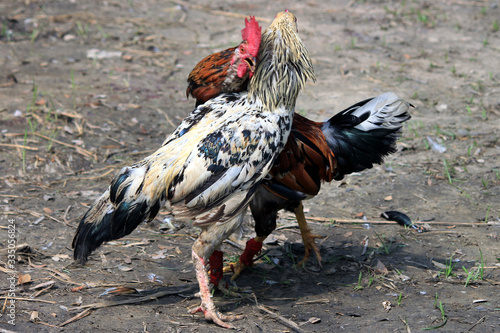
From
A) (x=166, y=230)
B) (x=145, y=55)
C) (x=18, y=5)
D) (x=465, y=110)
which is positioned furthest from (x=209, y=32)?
(x=166, y=230)

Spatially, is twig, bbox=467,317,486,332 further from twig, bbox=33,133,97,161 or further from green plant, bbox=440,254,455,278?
twig, bbox=33,133,97,161

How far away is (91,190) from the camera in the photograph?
5.24 metres

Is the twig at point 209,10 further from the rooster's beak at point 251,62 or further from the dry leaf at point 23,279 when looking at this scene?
the dry leaf at point 23,279

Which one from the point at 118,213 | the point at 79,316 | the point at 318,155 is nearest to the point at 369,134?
the point at 318,155

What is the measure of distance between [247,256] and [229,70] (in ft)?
4.91

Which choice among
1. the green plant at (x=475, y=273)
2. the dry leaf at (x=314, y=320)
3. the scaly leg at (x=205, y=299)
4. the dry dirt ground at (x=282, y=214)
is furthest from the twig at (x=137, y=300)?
the green plant at (x=475, y=273)

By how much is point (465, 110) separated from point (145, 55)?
4.68 m

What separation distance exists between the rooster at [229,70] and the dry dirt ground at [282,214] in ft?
4.28

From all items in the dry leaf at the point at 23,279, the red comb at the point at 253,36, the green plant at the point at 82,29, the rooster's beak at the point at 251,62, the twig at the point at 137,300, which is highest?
the red comb at the point at 253,36

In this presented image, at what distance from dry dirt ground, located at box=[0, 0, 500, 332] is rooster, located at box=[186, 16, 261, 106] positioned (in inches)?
51.3

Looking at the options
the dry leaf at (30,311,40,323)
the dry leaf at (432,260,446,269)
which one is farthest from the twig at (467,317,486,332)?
the dry leaf at (30,311,40,323)

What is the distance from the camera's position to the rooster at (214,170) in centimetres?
344

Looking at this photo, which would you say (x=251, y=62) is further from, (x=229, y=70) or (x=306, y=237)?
(x=306, y=237)

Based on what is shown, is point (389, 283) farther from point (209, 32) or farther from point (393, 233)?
point (209, 32)
